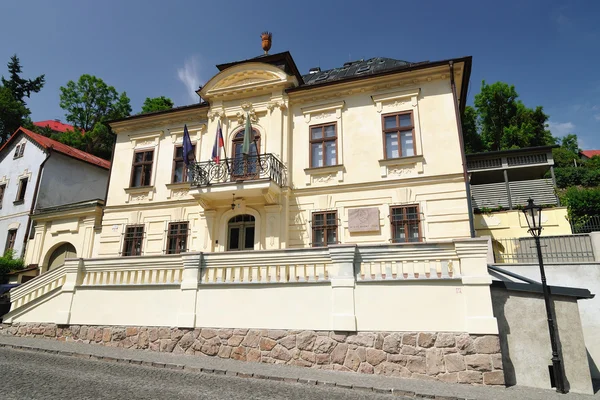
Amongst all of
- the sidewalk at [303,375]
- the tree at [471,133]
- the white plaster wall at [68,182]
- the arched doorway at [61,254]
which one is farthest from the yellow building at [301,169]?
the tree at [471,133]

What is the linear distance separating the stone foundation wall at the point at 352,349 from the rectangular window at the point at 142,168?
27.6 ft

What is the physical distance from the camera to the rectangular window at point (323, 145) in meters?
13.9

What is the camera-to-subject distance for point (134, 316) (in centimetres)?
923

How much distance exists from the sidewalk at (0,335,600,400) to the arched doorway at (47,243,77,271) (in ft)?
31.6

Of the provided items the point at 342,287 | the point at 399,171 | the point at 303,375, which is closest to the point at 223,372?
the point at 303,375

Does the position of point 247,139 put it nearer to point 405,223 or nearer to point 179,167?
point 179,167

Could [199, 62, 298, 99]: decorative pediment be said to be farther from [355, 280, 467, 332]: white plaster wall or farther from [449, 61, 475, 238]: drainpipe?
[355, 280, 467, 332]: white plaster wall

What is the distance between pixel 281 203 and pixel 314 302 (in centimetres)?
598

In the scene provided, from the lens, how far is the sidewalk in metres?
6.12

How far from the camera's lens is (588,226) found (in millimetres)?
13430

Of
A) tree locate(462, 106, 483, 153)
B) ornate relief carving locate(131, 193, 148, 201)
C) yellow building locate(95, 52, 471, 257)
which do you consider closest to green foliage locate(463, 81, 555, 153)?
tree locate(462, 106, 483, 153)

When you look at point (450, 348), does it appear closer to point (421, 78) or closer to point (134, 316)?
point (134, 316)

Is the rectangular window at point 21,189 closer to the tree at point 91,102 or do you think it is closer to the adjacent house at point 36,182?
the adjacent house at point 36,182

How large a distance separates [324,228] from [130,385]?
815 cm
